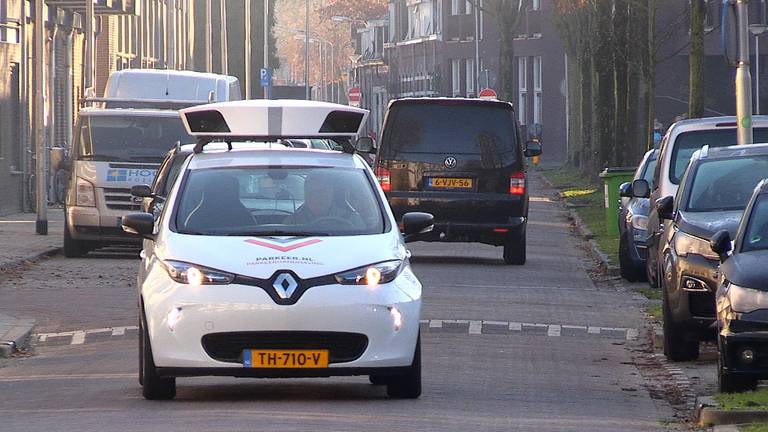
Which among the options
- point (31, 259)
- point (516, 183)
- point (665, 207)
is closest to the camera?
point (665, 207)

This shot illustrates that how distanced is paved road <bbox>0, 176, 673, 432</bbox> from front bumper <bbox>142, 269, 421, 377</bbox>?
251 mm

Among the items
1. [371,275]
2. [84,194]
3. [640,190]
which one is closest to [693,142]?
[640,190]

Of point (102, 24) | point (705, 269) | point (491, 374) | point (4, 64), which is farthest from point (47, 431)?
point (102, 24)

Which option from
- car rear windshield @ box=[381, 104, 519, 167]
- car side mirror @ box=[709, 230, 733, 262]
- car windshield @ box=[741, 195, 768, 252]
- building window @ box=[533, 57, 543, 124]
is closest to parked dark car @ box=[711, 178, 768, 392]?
car windshield @ box=[741, 195, 768, 252]

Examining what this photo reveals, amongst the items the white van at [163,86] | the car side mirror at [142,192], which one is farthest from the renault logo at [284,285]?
the white van at [163,86]

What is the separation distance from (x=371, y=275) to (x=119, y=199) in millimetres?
14430

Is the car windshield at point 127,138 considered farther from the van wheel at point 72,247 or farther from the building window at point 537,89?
the building window at point 537,89

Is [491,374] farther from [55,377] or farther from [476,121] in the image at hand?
[476,121]

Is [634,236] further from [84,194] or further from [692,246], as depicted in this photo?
[84,194]

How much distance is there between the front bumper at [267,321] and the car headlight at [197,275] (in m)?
0.04

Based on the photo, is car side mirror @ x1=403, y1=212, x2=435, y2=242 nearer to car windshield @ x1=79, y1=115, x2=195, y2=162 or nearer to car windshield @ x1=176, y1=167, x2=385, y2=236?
car windshield @ x1=176, y1=167, x2=385, y2=236

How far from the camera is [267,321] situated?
10.4 meters

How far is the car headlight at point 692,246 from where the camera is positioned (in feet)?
43.1

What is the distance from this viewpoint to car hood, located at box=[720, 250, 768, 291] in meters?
10.8
